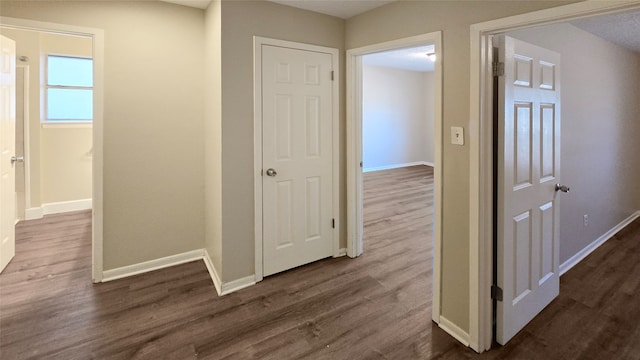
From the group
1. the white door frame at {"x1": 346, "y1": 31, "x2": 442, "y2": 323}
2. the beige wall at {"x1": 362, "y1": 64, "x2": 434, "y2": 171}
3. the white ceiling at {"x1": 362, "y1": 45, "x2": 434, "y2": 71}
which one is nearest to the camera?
the white door frame at {"x1": 346, "y1": 31, "x2": 442, "y2": 323}

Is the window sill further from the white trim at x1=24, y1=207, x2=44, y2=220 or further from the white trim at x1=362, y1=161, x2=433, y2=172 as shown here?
the white trim at x1=362, y1=161, x2=433, y2=172

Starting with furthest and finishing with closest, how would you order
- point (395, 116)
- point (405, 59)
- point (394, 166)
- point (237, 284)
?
point (394, 166)
point (395, 116)
point (405, 59)
point (237, 284)

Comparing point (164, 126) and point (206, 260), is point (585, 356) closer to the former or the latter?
point (206, 260)

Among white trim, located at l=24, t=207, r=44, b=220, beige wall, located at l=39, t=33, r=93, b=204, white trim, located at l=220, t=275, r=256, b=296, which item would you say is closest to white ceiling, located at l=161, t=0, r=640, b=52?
white trim, located at l=220, t=275, r=256, b=296

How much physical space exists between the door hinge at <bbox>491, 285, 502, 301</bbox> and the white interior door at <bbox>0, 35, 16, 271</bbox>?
3848 millimetres

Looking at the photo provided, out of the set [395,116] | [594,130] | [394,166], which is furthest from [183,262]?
[395,116]

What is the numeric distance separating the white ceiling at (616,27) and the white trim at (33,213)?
6.26m

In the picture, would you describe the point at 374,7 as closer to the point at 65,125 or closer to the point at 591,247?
the point at 591,247

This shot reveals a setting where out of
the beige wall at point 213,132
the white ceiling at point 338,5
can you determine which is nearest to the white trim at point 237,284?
the beige wall at point 213,132

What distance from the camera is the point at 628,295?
8.44 feet

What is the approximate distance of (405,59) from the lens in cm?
758

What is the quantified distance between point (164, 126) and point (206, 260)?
1.28 m

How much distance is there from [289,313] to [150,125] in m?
1.97

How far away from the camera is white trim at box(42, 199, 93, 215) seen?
4.72 m
